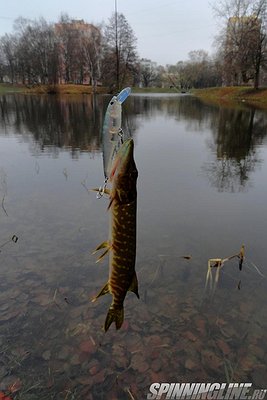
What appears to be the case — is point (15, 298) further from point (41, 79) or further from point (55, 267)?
point (41, 79)

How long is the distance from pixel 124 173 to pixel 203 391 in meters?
3.01

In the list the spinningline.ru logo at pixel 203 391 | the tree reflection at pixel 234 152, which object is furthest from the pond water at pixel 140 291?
the tree reflection at pixel 234 152

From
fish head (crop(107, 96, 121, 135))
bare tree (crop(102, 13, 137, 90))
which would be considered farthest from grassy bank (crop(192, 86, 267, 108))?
fish head (crop(107, 96, 121, 135))

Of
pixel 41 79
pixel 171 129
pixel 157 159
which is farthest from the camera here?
pixel 41 79

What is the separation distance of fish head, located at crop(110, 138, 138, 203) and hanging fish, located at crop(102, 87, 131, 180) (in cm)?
15

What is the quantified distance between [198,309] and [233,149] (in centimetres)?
1311

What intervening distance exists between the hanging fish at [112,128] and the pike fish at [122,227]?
0.17 m

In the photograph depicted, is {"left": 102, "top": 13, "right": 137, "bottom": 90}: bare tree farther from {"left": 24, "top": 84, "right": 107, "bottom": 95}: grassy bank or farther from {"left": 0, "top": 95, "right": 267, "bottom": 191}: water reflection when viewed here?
{"left": 0, "top": 95, "right": 267, "bottom": 191}: water reflection

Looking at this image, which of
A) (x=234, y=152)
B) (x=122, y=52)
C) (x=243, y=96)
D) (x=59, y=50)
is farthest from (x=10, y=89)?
(x=234, y=152)

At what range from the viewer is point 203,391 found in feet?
11.4

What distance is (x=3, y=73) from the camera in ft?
367

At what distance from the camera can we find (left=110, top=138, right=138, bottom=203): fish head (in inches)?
68.6

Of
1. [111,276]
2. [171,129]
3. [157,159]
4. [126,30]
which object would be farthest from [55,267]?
[126,30]

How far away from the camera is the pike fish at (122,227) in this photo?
1.83m
